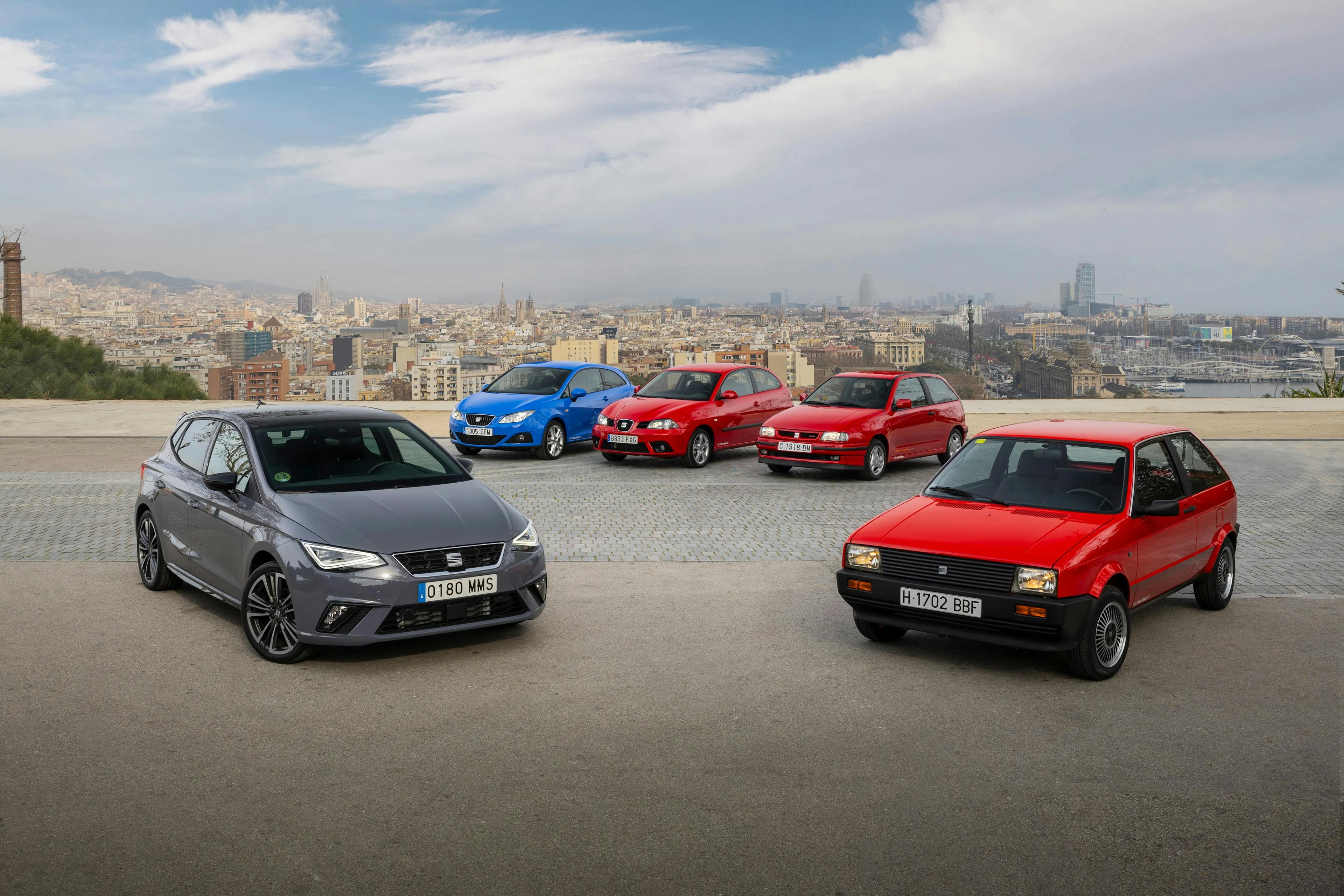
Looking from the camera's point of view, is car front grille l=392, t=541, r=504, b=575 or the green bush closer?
car front grille l=392, t=541, r=504, b=575

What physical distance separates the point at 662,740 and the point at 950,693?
181cm

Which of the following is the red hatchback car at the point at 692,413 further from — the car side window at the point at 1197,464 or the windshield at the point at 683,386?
the car side window at the point at 1197,464

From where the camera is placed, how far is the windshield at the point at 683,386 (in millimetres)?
17641

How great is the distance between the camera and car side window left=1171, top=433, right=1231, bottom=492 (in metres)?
7.91

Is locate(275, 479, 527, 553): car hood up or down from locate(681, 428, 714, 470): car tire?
up

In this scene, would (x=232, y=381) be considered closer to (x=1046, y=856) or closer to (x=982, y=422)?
(x=982, y=422)

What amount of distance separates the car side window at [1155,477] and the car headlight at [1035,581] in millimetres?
1128

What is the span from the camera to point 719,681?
6.42 meters

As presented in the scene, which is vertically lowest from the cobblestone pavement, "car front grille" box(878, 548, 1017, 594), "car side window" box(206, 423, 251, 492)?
the cobblestone pavement

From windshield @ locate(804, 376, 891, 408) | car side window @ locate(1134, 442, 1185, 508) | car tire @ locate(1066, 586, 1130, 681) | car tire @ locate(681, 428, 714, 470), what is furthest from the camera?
car tire @ locate(681, 428, 714, 470)

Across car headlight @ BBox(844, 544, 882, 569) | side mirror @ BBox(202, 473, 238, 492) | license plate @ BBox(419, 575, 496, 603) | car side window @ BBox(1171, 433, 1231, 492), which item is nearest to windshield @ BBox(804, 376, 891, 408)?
car side window @ BBox(1171, 433, 1231, 492)

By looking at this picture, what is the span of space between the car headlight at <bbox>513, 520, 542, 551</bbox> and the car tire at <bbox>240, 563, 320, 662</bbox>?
1.36 metres

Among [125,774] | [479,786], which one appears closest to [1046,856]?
[479,786]

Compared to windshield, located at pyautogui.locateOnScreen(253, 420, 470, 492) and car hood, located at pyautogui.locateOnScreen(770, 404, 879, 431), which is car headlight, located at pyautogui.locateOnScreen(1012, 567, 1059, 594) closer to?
windshield, located at pyautogui.locateOnScreen(253, 420, 470, 492)
